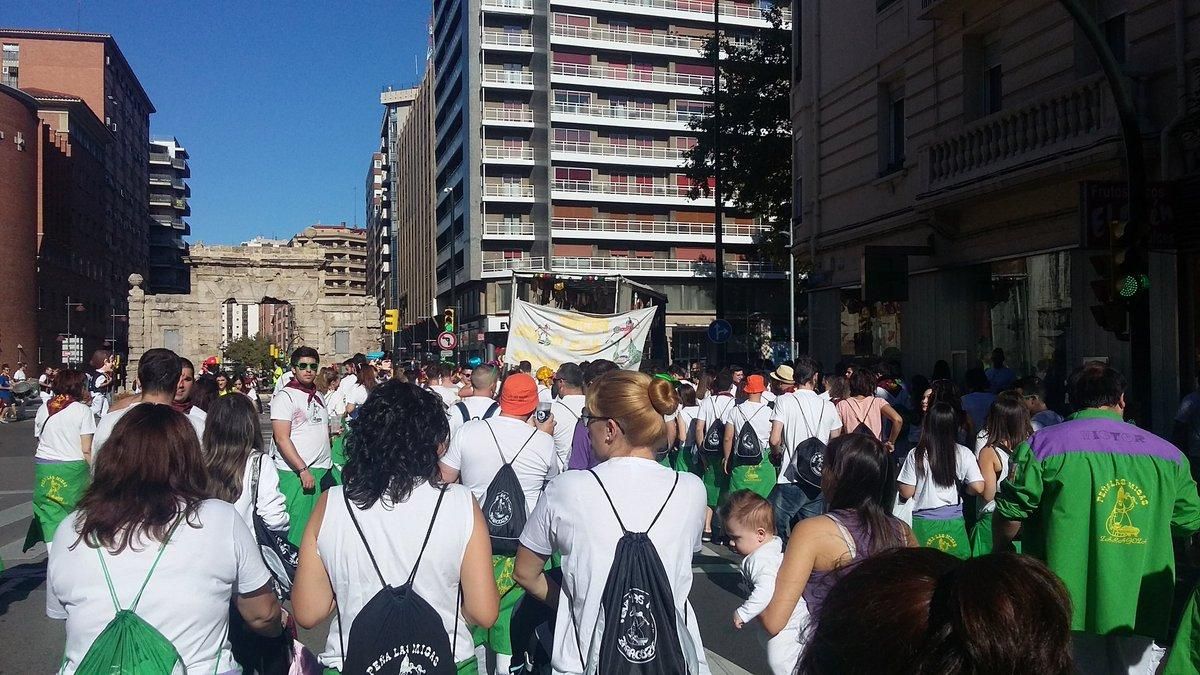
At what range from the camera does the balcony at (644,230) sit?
56750mm

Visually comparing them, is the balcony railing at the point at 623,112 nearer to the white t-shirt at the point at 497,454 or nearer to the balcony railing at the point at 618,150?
the balcony railing at the point at 618,150

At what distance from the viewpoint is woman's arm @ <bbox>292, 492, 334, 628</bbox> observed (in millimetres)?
3387

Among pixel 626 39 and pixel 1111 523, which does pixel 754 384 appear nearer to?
pixel 1111 523

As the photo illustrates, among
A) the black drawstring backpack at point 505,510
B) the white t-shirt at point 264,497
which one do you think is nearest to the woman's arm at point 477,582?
the black drawstring backpack at point 505,510

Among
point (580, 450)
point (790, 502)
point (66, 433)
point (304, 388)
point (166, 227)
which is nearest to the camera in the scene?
point (580, 450)

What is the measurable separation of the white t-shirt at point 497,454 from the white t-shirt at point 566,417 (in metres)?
1.73

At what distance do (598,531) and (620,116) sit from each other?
55453mm

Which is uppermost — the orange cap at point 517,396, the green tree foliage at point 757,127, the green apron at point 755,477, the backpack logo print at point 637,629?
the green tree foliage at point 757,127

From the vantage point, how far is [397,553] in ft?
10.9

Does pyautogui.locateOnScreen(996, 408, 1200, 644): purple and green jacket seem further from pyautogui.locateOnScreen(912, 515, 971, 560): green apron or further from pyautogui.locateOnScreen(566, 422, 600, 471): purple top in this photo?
pyautogui.locateOnScreen(566, 422, 600, 471): purple top

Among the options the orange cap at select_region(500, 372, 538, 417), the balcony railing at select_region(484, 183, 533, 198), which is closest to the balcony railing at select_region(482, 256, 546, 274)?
the balcony railing at select_region(484, 183, 533, 198)

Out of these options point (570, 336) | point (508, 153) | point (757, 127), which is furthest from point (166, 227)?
point (570, 336)

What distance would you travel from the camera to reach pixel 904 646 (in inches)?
58.7

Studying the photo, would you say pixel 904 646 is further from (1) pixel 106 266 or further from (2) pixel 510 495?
(1) pixel 106 266
